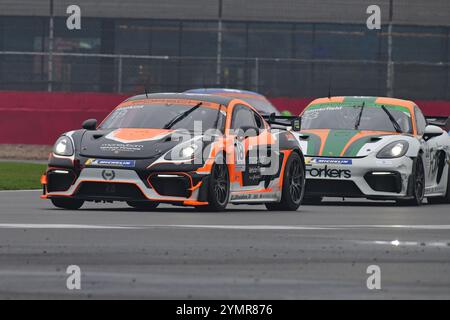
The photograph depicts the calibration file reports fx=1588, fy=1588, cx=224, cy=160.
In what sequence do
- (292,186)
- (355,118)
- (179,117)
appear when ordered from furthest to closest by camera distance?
(355,118) < (292,186) < (179,117)

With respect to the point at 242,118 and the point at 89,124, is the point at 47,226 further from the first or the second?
the point at 242,118

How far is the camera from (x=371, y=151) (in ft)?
62.1

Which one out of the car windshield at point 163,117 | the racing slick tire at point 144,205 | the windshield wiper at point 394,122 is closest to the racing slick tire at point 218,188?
the car windshield at point 163,117

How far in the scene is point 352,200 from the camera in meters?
21.6

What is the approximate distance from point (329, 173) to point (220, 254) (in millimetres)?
7770

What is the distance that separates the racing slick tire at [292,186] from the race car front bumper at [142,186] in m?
1.97

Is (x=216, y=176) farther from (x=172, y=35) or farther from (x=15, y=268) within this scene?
(x=172, y=35)

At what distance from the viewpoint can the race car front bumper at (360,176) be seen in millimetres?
18812

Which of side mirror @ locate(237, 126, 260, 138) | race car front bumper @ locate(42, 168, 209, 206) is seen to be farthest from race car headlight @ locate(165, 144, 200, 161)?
side mirror @ locate(237, 126, 260, 138)

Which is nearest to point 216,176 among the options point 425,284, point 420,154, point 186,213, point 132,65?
point 186,213

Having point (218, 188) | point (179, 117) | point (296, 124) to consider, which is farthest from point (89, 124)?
point (296, 124)

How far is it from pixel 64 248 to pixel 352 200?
10.5 metres

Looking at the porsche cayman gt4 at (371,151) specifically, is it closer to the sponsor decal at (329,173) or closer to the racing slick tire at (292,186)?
the sponsor decal at (329,173)

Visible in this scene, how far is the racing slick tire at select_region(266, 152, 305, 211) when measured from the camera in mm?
17797
